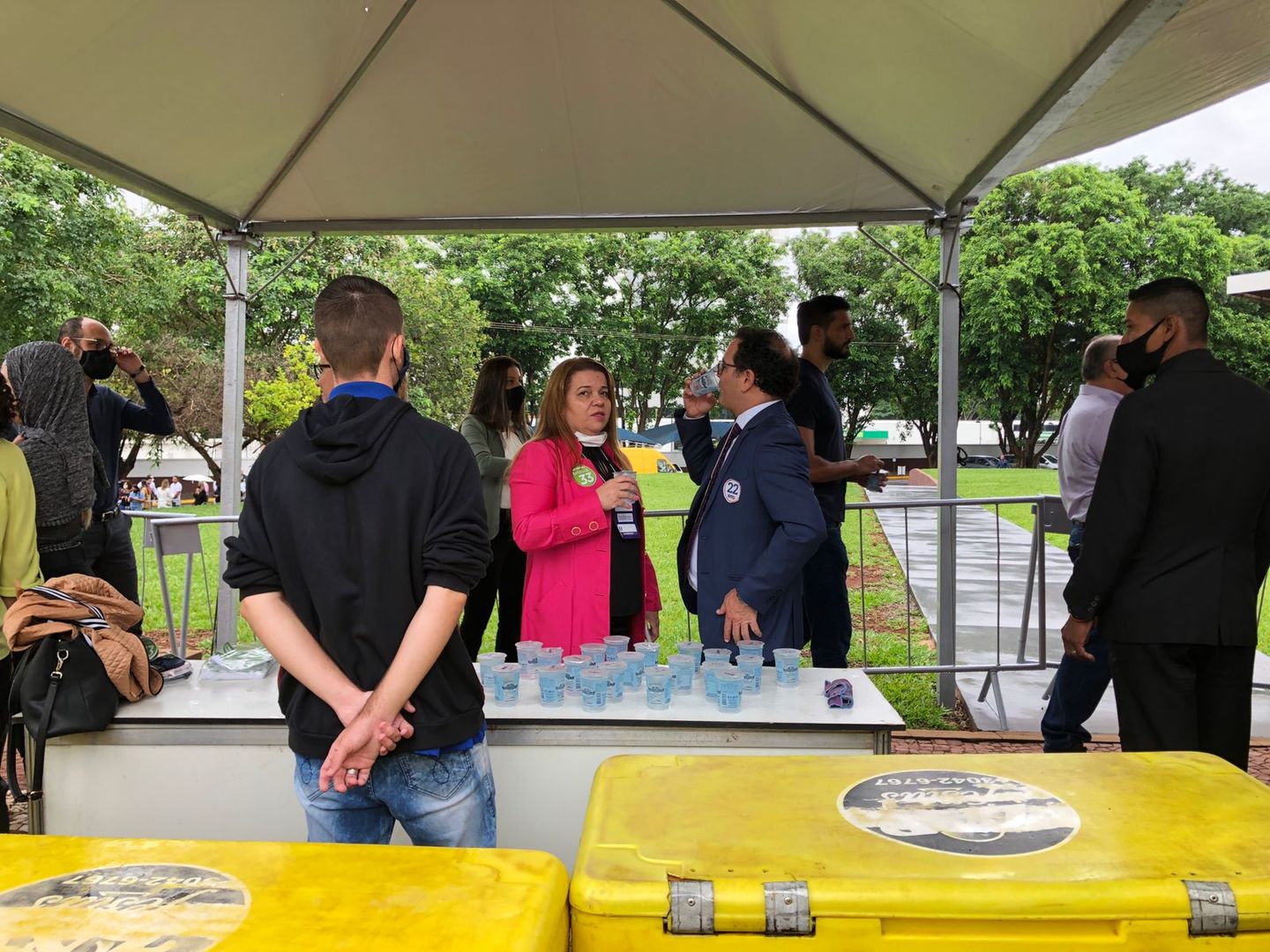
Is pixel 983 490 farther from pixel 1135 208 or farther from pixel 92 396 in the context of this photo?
pixel 92 396

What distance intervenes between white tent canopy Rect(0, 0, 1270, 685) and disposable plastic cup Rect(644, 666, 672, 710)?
84.7 inches

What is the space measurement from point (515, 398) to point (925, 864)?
4.40 m

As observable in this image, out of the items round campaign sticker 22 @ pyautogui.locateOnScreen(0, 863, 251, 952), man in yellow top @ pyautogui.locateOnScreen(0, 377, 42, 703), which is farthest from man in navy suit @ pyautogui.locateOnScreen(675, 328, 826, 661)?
man in yellow top @ pyautogui.locateOnScreen(0, 377, 42, 703)

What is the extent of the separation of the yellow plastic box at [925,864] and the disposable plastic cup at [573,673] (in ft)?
2.86

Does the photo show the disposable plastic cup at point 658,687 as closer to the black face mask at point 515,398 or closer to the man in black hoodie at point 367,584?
the man in black hoodie at point 367,584

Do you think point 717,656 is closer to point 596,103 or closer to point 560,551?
point 560,551

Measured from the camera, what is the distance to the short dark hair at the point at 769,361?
324cm

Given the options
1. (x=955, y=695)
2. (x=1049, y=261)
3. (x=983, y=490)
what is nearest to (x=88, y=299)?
(x=955, y=695)

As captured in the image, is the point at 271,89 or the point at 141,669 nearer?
the point at 141,669

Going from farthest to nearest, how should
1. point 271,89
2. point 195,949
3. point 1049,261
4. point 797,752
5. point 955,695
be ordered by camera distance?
point 1049,261 → point 955,695 → point 271,89 → point 797,752 → point 195,949

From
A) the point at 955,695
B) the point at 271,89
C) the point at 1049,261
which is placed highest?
the point at 1049,261

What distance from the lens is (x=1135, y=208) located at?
3048 cm

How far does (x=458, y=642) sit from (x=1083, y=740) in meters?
3.54

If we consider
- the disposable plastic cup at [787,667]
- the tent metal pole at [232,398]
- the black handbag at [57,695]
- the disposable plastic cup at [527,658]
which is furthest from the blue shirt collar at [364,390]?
the tent metal pole at [232,398]
